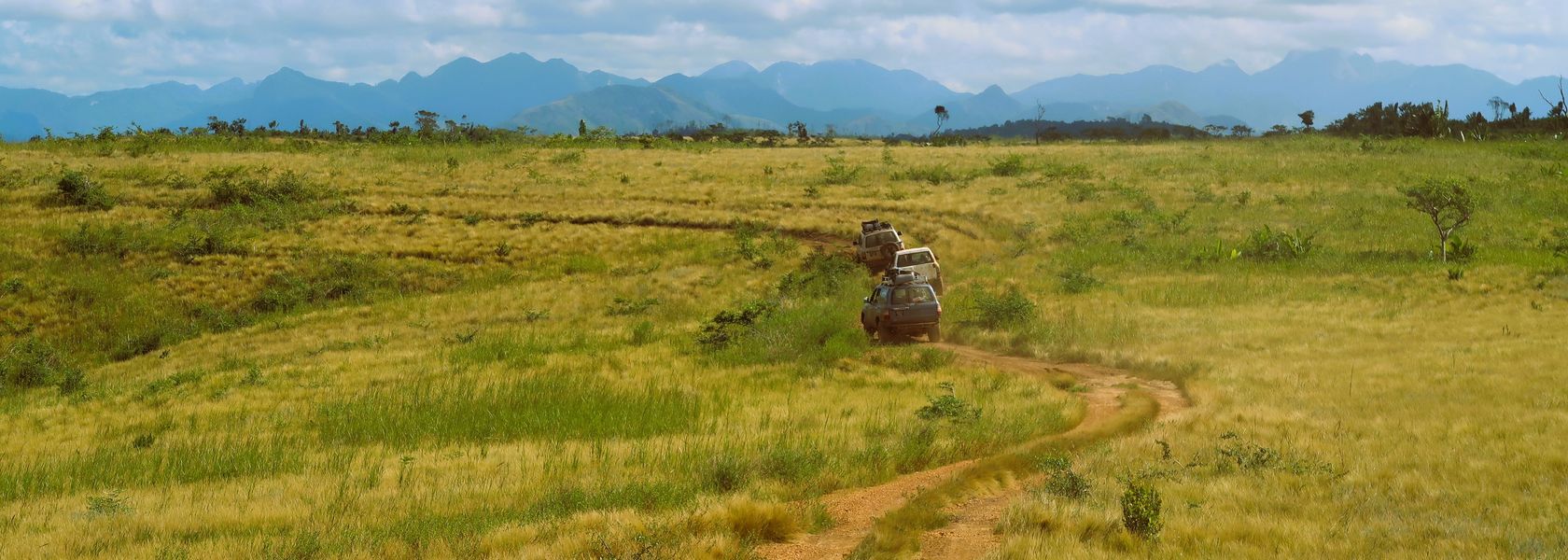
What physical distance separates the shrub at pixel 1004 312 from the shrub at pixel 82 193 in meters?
42.6

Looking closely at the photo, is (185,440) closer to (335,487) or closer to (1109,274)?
(335,487)

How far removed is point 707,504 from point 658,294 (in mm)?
24020

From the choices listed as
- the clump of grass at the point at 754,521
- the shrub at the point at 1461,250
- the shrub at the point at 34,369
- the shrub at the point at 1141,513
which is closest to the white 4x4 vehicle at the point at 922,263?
the shrub at the point at 1461,250

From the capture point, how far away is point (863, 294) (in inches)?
1212

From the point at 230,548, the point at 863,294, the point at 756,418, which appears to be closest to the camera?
the point at 230,548

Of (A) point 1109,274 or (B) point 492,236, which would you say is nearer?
(A) point 1109,274

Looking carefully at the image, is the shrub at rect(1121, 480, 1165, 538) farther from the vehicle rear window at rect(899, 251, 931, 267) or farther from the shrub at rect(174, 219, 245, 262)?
the shrub at rect(174, 219, 245, 262)

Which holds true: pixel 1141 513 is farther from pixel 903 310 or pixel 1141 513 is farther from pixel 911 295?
pixel 911 295

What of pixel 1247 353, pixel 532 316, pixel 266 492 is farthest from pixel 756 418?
pixel 532 316

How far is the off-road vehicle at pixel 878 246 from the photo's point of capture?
34.9 metres

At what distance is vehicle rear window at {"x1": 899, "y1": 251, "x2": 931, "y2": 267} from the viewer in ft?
103

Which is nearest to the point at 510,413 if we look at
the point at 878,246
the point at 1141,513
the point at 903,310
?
the point at 903,310

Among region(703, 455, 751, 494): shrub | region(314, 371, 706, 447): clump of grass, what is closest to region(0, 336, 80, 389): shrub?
region(314, 371, 706, 447): clump of grass

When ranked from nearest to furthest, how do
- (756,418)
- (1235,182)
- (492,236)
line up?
(756,418), (492,236), (1235,182)
